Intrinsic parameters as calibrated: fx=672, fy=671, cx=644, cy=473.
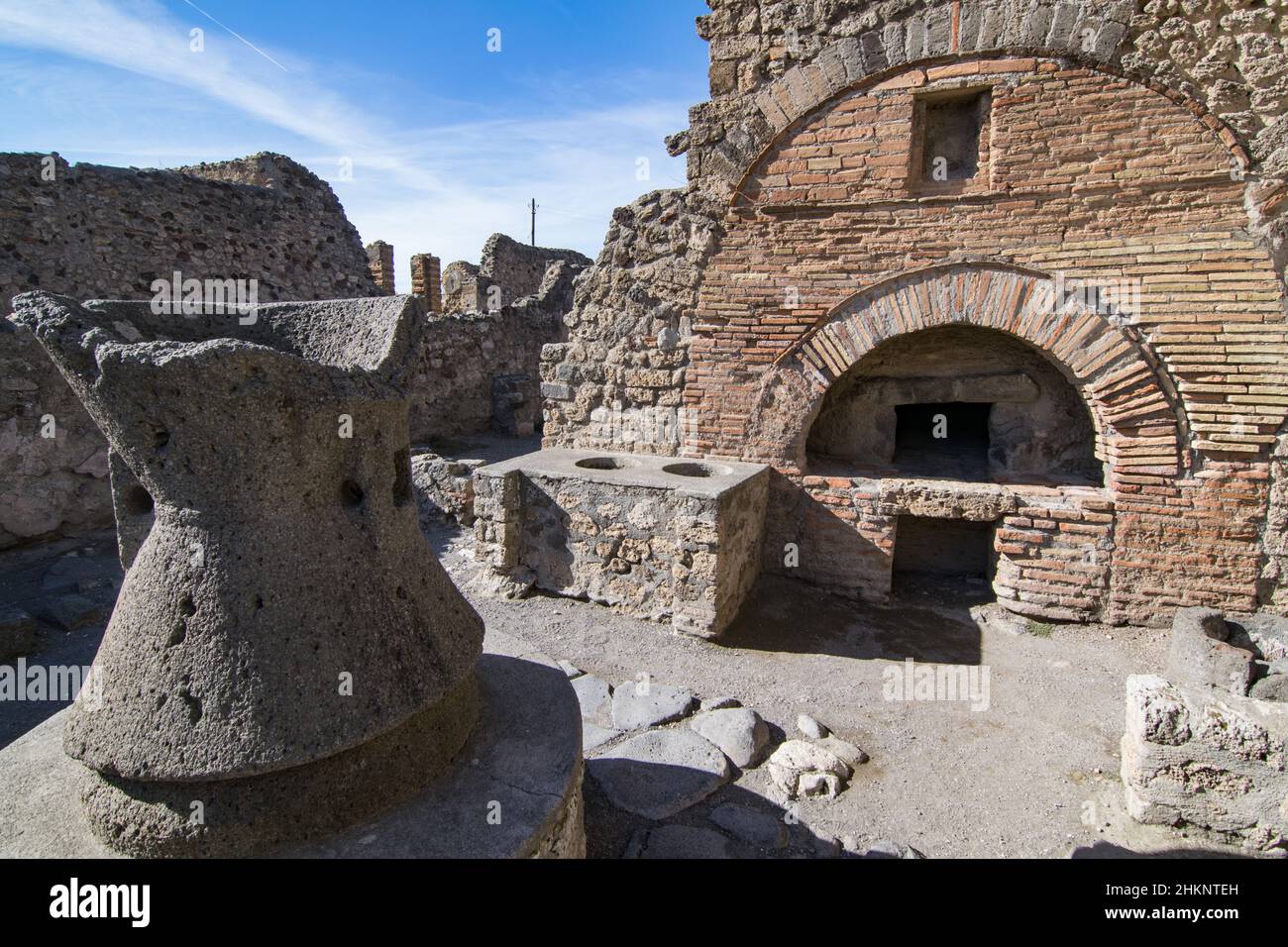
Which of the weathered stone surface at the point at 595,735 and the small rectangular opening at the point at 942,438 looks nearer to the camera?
the weathered stone surface at the point at 595,735

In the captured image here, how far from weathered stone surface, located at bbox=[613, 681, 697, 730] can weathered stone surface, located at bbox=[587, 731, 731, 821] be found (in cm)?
13

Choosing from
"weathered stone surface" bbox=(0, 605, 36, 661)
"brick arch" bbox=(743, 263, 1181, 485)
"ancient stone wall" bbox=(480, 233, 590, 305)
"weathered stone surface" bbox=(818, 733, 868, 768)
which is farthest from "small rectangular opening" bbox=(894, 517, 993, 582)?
"ancient stone wall" bbox=(480, 233, 590, 305)

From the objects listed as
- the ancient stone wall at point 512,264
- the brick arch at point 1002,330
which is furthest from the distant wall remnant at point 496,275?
the brick arch at point 1002,330

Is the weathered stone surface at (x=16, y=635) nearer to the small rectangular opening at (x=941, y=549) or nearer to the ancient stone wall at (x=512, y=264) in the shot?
the small rectangular opening at (x=941, y=549)

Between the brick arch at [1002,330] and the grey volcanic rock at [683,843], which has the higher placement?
the brick arch at [1002,330]

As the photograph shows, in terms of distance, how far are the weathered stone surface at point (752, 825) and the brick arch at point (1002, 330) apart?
3004 millimetres

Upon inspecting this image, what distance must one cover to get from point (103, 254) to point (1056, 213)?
10.9m

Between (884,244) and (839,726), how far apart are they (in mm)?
3528

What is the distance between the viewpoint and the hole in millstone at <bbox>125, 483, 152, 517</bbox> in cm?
189

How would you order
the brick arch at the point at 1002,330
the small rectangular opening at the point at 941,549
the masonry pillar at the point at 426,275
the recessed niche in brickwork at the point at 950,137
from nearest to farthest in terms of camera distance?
1. the brick arch at the point at 1002,330
2. the recessed niche in brickwork at the point at 950,137
3. the small rectangular opening at the point at 941,549
4. the masonry pillar at the point at 426,275

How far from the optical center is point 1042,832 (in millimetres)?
3014

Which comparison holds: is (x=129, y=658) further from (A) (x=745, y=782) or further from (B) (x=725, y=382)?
(B) (x=725, y=382)

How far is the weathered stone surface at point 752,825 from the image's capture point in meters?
2.90

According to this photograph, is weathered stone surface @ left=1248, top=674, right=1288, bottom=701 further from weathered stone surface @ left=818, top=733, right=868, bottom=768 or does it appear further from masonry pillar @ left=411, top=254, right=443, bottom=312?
masonry pillar @ left=411, top=254, right=443, bottom=312
